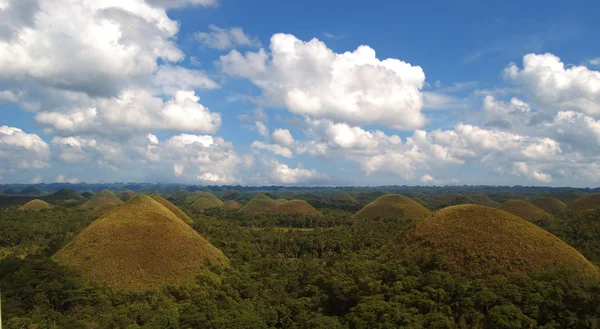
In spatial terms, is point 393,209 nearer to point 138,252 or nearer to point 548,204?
point 548,204

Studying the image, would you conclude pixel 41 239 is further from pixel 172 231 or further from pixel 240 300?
pixel 240 300

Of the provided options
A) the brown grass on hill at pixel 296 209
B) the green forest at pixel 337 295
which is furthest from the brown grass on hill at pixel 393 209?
the green forest at pixel 337 295

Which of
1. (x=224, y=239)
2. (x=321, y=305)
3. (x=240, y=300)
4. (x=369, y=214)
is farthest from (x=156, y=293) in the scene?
(x=369, y=214)

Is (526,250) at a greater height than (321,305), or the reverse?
(526,250)

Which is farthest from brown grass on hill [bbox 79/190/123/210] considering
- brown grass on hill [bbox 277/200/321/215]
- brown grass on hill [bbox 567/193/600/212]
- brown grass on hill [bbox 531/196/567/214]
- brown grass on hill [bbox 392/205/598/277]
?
brown grass on hill [bbox 567/193/600/212]

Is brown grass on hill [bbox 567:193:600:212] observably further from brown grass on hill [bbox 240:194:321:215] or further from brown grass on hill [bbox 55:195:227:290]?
brown grass on hill [bbox 55:195:227:290]

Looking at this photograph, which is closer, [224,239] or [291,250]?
[224,239]

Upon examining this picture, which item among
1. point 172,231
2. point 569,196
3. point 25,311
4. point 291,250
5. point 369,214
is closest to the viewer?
point 25,311

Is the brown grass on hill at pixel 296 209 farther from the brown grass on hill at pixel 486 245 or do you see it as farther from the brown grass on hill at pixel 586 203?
the brown grass on hill at pixel 486 245
